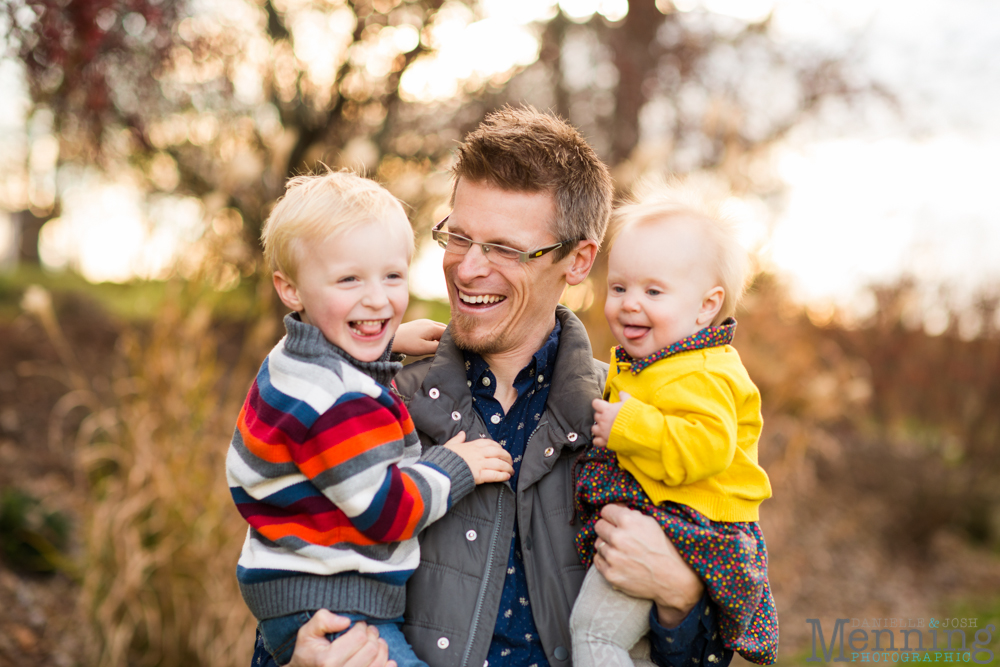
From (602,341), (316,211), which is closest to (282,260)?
(316,211)

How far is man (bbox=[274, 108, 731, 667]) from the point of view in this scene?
69.2 inches

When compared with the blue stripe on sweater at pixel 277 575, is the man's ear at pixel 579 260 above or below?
above

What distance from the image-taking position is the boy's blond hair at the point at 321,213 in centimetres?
162

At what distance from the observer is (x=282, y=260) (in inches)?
66.6

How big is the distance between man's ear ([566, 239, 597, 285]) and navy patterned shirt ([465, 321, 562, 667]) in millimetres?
165

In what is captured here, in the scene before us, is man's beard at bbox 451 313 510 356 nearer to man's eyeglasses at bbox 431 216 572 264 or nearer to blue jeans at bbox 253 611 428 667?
man's eyeglasses at bbox 431 216 572 264

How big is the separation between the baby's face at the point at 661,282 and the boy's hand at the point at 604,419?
19cm

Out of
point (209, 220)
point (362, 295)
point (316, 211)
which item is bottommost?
point (362, 295)

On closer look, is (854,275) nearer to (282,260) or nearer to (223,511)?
(223,511)

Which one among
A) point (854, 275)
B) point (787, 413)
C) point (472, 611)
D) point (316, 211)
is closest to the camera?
point (316, 211)

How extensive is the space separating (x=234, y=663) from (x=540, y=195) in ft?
8.53

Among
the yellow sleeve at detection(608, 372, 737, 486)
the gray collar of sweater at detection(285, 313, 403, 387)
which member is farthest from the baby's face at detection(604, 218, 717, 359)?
the gray collar of sweater at detection(285, 313, 403, 387)

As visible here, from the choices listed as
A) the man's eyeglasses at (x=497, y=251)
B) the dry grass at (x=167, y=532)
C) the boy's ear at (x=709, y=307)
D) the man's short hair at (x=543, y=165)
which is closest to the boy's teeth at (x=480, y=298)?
the man's eyeglasses at (x=497, y=251)

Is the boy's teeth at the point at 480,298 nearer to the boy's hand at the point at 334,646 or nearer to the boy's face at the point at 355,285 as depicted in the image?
the boy's face at the point at 355,285
